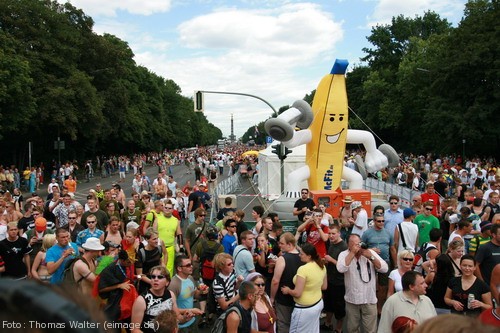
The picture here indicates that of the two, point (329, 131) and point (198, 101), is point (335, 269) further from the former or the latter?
point (198, 101)

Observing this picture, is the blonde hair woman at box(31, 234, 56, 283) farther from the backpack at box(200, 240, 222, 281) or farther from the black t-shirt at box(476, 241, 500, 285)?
the black t-shirt at box(476, 241, 500, 285)

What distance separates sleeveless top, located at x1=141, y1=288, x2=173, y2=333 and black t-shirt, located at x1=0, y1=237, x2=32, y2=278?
3.18m

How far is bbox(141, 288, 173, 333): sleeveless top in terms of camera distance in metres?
4.55

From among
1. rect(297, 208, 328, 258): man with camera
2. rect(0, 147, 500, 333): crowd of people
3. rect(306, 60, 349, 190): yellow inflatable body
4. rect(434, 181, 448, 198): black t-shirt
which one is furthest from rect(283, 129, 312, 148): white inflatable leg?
rect(297, 208, 328, 258): man with camera

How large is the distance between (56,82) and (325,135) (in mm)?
27023

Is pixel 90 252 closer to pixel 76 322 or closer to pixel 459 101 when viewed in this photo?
pixel 76 322

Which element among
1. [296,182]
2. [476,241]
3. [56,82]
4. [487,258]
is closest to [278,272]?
[487,258]

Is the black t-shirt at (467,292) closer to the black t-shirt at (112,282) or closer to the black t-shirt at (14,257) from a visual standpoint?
the black t-shirt at (112,282)

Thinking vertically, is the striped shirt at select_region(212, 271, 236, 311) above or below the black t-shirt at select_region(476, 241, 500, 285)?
below

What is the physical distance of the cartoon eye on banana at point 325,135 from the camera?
1584 cm

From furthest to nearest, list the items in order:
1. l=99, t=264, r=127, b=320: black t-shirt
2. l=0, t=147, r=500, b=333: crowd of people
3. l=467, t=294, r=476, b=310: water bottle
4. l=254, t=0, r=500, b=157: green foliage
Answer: l=254, t=0, r=500, b=157: green foliage
l=467, t=294, r=476, b=310: water bottle
l=99, t=264, r=127, b=320: black t-shirt
l=0, t=147, r=500, b=333: crowd of people

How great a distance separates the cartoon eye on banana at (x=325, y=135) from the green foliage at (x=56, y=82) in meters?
20.1

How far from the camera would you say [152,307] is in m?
4.61

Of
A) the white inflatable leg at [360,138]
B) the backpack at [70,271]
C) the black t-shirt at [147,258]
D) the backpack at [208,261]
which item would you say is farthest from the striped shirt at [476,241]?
the white inflatable leg at [360,138]
